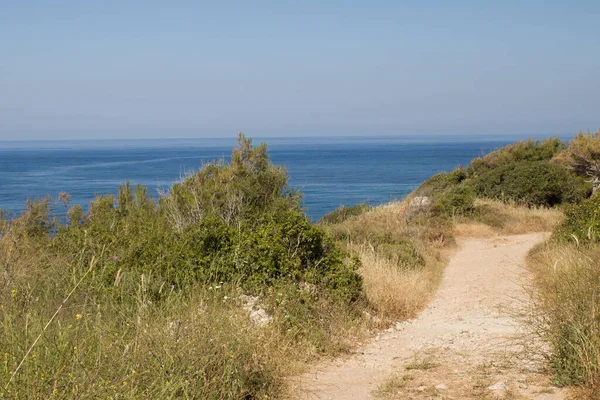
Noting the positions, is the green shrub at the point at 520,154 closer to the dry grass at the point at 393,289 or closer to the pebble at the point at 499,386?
the dry grass at the point at 393,289

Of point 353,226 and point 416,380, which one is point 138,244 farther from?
point 353,226

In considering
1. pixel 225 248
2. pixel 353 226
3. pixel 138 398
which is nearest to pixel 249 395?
pixel 138 398

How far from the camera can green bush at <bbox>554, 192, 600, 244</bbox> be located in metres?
12.2

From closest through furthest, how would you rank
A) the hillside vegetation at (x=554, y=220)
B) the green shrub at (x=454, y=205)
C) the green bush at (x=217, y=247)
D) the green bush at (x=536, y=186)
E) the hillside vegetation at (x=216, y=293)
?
the hillside vegetation at (x=216, y=293) → the hillside vegetation at (x=554, y=220) → the green bush at (x=217, y=247) → the green shrub at (x=454, y=205) → the green bush at (x=536, y=186)

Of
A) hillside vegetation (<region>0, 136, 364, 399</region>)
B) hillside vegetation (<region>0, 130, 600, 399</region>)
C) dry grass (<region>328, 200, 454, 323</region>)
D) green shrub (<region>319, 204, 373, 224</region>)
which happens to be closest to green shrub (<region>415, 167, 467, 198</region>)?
green shrub (<region>319, 204, 373, 224</region>)

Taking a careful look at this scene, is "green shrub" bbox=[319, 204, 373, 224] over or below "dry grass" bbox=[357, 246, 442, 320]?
below

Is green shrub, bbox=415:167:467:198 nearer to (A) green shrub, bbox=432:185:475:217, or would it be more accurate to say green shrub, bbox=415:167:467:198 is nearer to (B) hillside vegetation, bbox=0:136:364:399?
(A) green shrub, bbox=432:185:475:217

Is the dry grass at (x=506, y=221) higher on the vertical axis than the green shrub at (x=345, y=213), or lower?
higher

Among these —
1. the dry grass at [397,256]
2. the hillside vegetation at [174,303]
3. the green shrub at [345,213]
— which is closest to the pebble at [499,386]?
the hillside vegetation at [174,303]

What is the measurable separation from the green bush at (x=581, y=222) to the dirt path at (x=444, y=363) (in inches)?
93.3

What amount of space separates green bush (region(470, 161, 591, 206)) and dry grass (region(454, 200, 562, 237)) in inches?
41.6

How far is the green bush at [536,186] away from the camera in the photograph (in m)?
22.3

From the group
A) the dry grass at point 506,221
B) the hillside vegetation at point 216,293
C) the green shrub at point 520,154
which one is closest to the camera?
the hillside vegetation at point 216,293

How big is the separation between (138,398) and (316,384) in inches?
93.0
